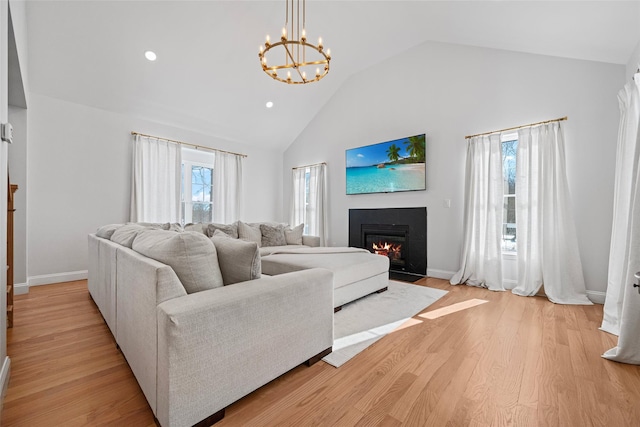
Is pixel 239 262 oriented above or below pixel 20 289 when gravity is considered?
above

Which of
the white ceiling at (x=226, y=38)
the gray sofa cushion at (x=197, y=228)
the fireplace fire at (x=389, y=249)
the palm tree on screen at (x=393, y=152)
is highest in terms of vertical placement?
the white ceiling at (x=226, y=38)

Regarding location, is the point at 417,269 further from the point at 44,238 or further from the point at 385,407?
the point at 44,238

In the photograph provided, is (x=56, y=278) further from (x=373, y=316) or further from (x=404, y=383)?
(x=404, y=383)

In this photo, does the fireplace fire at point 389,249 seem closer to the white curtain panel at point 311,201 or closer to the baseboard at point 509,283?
the white curtain panel at point 311,201

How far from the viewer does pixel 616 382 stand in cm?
162

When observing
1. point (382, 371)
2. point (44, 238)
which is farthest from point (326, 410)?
point (44, 238)

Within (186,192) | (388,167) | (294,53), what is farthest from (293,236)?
(294,53)

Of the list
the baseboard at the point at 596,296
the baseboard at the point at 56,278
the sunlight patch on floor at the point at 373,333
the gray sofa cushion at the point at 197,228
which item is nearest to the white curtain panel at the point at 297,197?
the gray sofa cushion at the point at 197,228

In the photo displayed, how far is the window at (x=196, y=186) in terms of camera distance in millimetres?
5320

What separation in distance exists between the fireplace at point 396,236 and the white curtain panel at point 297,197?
1.38 m

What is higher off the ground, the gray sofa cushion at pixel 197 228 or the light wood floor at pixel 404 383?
the gray sofa cushion at pixel 197 228

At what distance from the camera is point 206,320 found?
1.23 metres

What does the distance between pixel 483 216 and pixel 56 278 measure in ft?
19.9

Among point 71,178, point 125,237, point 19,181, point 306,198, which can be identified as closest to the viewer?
point 125,237
